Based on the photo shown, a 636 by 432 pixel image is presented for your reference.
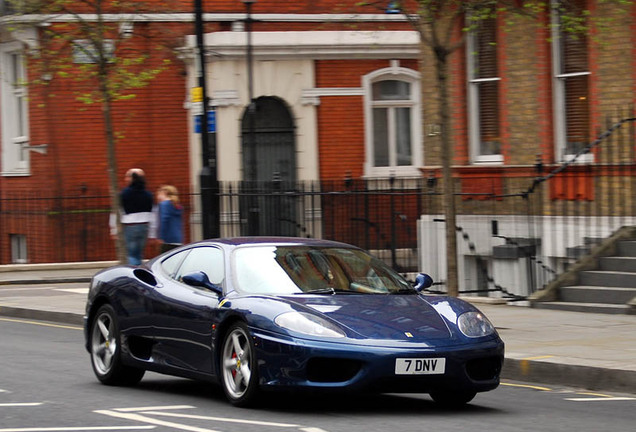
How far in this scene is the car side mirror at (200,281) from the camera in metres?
9.55

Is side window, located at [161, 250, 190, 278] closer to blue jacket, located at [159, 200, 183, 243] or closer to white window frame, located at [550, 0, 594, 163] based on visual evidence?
white window frame, located at [550, 0, 594, 163]

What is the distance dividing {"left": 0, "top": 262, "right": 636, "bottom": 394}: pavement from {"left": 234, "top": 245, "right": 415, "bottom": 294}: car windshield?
75.5 inches

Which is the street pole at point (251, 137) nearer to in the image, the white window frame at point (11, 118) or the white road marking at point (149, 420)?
the white window frame at point (11, 118)

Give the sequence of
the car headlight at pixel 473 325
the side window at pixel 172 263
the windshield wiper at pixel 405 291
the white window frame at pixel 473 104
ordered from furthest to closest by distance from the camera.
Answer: the white window frame at pixel 473 104, the side window at pixel 172 263, the windshield wiper at pixel 405 291, the car headlight at pixel 473 325

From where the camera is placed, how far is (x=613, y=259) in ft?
56.1

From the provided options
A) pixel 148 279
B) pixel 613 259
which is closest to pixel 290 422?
pixel 148 279

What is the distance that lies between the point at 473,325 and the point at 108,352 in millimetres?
3362

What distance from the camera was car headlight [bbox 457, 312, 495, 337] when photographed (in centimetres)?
916

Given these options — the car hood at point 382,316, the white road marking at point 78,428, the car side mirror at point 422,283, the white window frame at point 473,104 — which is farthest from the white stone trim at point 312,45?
the white road marking at point 78,428

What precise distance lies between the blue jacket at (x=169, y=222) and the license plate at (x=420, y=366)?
512 inches

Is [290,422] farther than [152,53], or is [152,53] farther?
[152,53]

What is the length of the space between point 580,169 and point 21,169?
14.6 metres

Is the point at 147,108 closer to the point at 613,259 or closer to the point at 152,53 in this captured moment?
the point at 152,53

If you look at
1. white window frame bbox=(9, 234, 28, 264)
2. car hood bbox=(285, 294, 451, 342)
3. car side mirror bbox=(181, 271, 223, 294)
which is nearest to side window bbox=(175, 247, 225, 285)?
car side mirror bbox=(181, 271, 223, 294)
